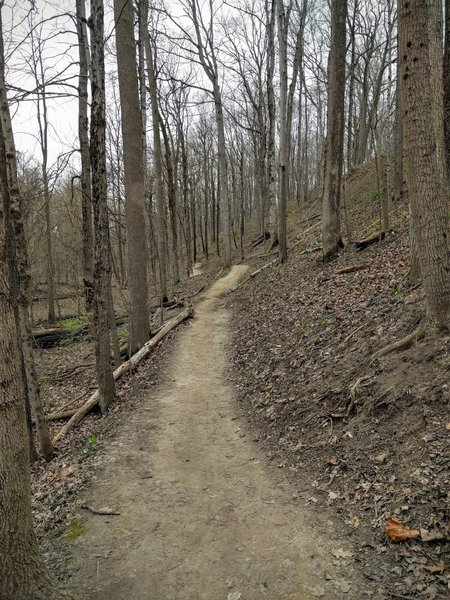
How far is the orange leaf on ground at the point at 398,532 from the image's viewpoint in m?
3.38

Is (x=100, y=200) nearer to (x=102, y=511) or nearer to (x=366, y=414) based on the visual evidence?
(x=102, y=511)

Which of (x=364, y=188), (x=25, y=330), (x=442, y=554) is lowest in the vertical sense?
(x=442, y=554)

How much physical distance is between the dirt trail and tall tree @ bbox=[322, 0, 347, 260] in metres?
6.89

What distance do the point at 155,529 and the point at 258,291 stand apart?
A: 34.3 ft

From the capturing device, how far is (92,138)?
6.69 metres

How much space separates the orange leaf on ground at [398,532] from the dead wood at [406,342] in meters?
2.46

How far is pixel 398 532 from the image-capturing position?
3.44 metres

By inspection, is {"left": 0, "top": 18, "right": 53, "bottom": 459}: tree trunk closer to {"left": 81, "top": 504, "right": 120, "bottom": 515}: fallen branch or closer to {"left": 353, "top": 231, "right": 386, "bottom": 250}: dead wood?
{"left": 81, "top": 504, "right": 120, "bottom": 515}: fallen branch

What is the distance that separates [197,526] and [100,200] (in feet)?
16.8

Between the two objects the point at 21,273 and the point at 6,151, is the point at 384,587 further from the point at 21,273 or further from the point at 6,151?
the point at 6,151

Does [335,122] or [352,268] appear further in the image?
[335,122]

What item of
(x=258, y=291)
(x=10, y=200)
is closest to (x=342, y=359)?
(x=10, y=200)

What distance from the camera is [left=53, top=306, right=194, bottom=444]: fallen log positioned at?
7.82m

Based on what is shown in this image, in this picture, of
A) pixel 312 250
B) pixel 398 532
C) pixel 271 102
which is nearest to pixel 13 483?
pixel 398 532
